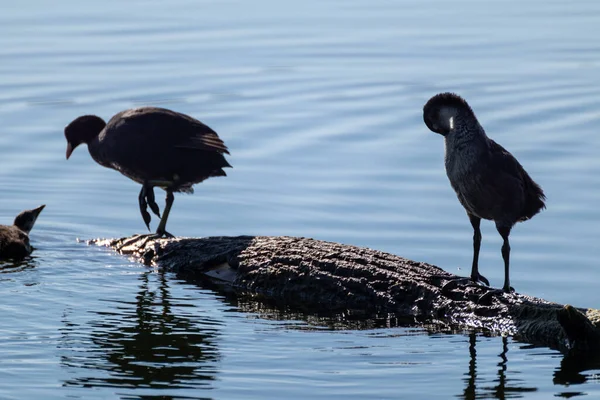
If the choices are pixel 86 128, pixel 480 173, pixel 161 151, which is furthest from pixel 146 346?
pixel 86 128

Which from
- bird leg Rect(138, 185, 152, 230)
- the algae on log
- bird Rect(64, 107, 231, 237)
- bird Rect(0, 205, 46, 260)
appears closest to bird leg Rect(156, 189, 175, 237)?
bird Rect(64, 107, 231, 237)

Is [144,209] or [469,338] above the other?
[144,209]

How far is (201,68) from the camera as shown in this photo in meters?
17.8

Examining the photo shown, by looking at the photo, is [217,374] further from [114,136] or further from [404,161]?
[404,161]

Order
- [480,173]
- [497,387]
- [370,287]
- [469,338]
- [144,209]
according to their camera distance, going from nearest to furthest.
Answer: [497,387] < [469,338] < [480,173] < [370,287] < [144,209]

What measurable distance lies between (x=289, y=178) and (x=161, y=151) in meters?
2.20

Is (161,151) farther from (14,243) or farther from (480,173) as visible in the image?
(480,173)

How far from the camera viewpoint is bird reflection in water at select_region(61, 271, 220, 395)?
25.6 ft

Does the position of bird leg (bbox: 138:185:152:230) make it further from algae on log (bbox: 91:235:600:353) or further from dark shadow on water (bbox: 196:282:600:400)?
dark shadow on water (bbox: 196:282:600:400)

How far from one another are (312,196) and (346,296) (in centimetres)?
374

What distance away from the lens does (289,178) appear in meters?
13.2

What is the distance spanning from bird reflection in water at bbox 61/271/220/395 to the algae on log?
0.55m

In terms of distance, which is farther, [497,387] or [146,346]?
[146,346]

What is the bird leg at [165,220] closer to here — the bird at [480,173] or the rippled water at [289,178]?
the rippled water at [289,178]
